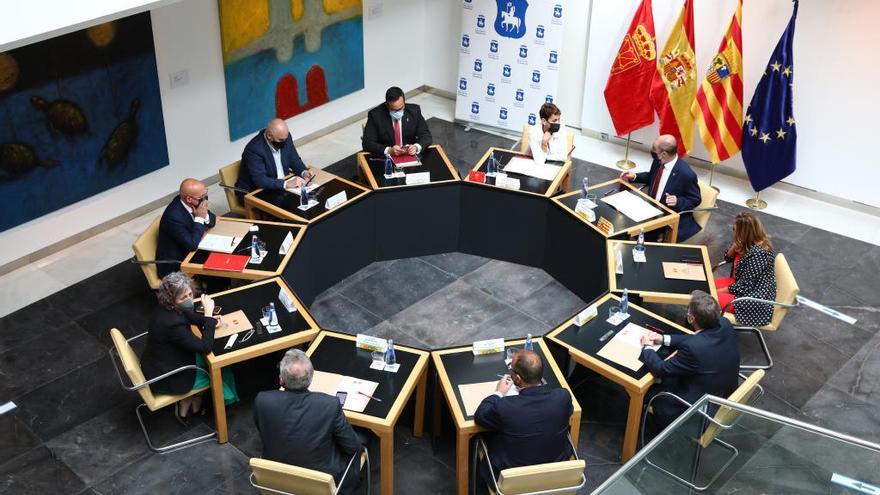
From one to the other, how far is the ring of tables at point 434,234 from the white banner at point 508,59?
2.48 metres

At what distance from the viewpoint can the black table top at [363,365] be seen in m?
5.47

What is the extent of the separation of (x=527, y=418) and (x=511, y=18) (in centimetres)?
642

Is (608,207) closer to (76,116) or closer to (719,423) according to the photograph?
(719,423)

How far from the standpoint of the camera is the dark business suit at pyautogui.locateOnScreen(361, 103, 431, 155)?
8.37 m

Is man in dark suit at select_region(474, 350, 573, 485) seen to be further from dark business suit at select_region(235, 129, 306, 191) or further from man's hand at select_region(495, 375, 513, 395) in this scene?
dark business suit at select_region(235, 129, 306, 191)

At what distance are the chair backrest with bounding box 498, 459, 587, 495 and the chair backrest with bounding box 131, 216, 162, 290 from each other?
336cm

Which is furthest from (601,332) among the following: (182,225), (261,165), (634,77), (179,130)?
(179,130)

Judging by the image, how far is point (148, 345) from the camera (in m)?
5.80

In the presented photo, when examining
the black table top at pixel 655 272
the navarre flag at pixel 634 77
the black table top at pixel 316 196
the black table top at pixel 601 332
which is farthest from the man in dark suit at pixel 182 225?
the navarre flag at pixel 634 77

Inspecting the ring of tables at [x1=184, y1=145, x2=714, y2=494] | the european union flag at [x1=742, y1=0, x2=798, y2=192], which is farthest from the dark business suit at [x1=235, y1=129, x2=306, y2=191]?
the european union flag at [x1=742, y1=0, x2=798, y2=192]

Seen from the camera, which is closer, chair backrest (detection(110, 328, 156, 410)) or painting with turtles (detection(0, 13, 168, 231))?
Answer: chair backrest (detection(110, 328, 156, 410))

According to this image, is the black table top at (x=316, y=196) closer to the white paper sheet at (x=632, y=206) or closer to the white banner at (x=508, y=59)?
the white paper sheet at (x=632, y=206)

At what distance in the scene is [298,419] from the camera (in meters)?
Answer: 4.89

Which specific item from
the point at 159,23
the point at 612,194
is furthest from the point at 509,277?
the point at 159,23
